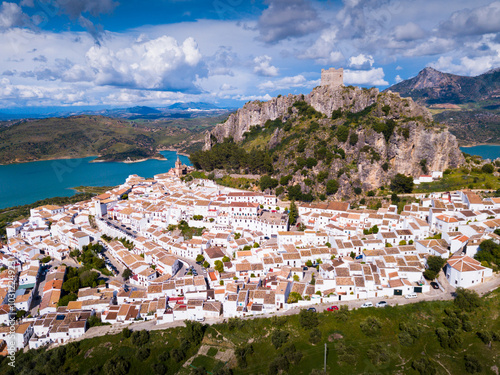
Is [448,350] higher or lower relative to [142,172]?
higher

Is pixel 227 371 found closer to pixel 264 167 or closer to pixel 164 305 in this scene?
pixel 164 305

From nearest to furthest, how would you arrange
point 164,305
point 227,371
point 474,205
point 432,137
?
point 227,371
point 164,305
point 474,205
point 432,137

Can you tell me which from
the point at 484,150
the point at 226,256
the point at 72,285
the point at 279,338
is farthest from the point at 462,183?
the point at 484,150

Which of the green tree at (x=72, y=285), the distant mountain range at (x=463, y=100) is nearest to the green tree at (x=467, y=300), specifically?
the green tree at (x=72, y=285)

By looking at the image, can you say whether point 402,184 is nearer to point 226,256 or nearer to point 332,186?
point 332,186

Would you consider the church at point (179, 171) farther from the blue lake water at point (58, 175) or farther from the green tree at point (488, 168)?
the green tree at point (488, 168)

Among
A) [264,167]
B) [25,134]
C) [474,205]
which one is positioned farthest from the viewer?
[25,134]

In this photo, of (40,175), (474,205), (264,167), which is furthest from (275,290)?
(40,175)
